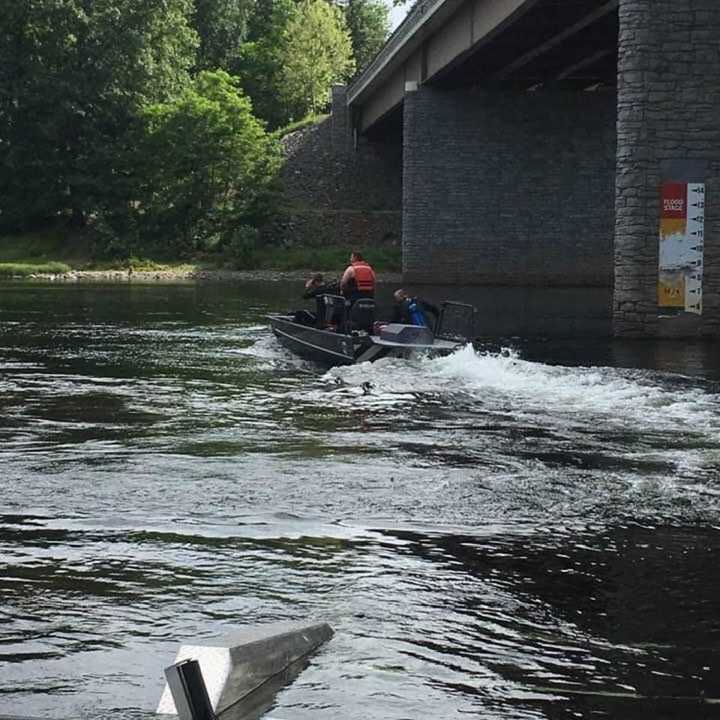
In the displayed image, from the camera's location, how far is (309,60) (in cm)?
7881

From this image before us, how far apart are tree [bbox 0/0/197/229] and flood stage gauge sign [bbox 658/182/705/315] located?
4376cm

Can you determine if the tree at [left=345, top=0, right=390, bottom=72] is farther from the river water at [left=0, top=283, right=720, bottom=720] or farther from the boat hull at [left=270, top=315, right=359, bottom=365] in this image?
the river water at [left=0, top=283, right=720, bottom=720]

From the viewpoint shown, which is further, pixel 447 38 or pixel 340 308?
pixel 447 38

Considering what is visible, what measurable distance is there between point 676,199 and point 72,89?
148 ft

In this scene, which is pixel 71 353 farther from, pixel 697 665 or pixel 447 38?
pixel 447 38

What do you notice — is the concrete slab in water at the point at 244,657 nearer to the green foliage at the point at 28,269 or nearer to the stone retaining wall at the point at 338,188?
the green foliage at the point at 28,269

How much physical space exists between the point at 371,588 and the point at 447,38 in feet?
114

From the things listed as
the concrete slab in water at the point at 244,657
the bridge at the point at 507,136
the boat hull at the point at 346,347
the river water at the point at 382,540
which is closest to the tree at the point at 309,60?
the bridge at the point at 507,136

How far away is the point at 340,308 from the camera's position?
68.5 ft

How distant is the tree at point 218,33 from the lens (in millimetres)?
86812

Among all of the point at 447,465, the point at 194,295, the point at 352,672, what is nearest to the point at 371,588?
the point at 352,672

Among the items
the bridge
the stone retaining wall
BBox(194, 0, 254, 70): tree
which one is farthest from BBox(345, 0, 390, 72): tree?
the bridge

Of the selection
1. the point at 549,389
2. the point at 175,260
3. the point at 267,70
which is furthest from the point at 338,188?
the point at 549,389

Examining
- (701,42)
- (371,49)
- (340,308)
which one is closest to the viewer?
(340,308)
